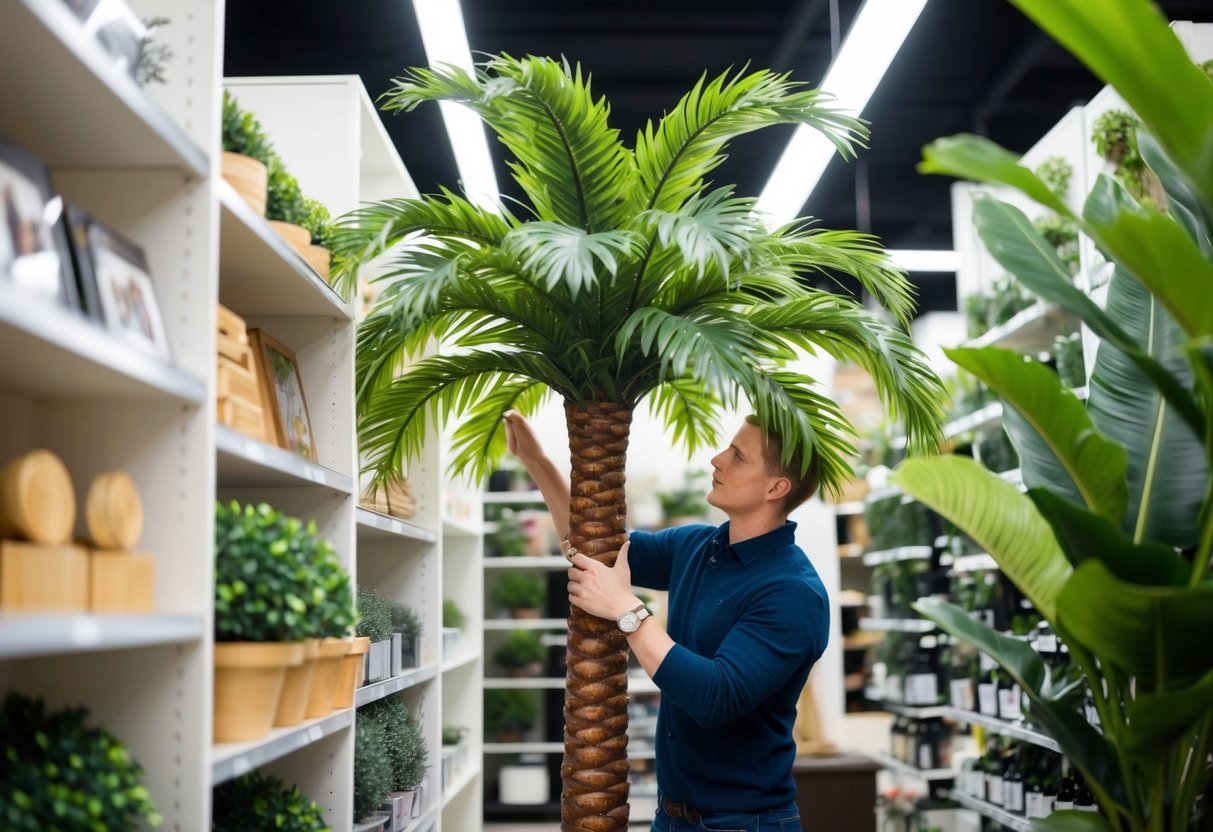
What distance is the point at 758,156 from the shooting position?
8.22 metres

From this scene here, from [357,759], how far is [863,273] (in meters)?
1.87

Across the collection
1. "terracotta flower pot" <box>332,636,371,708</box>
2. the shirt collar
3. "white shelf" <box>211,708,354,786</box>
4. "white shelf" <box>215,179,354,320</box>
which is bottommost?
"white shelf" <box>211,708,354,786</box>

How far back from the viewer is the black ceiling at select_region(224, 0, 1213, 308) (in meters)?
6.33

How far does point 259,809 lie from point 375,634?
3.71 ft

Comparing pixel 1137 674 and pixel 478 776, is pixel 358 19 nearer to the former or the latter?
pixel 478 776

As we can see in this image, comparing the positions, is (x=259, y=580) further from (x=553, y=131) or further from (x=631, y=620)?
(x=553, y=131)

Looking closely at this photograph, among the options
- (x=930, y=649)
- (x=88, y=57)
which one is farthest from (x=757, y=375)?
(x=930, y=649)

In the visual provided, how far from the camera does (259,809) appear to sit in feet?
7.32

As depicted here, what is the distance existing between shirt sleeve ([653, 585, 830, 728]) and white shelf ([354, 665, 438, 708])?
797 millimetres

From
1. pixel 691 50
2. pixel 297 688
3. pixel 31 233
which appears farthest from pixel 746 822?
pixel 691 50

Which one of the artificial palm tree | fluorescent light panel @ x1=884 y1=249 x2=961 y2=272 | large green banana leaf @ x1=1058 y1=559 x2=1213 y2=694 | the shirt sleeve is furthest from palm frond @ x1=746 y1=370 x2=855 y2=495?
fluorescent light panel @ x1=884 y1=249 x2=961 y2=272

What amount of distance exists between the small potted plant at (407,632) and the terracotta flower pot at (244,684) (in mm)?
1741

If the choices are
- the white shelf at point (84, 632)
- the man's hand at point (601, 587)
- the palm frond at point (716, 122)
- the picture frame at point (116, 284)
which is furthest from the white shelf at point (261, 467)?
the palm frond at point (716, 122)

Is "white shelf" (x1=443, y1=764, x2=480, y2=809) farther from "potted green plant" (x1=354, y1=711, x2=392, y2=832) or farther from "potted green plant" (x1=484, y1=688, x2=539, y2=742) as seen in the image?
"potted green plant" (x1=484, y1=688, x2=539, y2=742)
